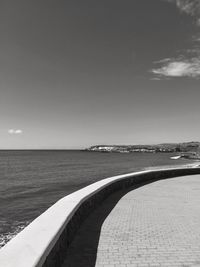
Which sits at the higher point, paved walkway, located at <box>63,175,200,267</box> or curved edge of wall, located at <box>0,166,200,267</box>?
curved edge of wall, located at <box>0,166,200,267</box>

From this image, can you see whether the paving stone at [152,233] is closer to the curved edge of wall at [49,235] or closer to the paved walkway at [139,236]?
the paved walkway at [139,236]

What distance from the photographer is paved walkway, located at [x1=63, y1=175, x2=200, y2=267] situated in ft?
14.9

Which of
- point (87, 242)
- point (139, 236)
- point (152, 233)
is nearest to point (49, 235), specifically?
point (87, 242)

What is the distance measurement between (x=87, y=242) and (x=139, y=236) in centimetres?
115

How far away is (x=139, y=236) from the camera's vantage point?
5.75 m

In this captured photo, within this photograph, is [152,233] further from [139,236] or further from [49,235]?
[49,235]

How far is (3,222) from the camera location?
44.1 feet

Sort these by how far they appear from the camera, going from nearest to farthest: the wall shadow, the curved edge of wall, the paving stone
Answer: the curved edge of wall → the wall shadow → the paving stone

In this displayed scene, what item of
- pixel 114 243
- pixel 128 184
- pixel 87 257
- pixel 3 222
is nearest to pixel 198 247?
pixel 114 243

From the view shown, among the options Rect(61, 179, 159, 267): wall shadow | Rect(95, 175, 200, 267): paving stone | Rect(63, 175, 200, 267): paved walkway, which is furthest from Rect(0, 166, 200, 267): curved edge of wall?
Rect(95, 175, 200, 267): paving stone

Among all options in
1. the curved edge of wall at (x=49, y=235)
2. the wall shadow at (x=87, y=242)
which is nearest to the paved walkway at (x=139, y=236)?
the wall shadow at (x=87, y=242)

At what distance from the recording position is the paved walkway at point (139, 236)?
14.9ft

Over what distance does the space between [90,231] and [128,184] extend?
22.6 feet

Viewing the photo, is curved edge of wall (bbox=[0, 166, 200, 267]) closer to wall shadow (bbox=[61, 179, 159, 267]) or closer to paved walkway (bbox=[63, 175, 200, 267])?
wall shadow (bbox=[61, 179, 159, 267])
